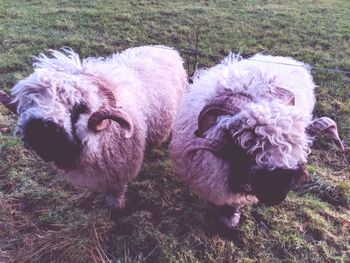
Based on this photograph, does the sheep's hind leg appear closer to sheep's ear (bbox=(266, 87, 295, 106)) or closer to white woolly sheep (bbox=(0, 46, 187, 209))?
white woolly sheep (bbox=(0, 46, 187, 209))

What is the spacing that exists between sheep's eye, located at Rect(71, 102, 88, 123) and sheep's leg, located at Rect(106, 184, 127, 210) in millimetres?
1277

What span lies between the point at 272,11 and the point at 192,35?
289cm

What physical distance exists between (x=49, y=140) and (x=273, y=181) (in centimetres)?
178

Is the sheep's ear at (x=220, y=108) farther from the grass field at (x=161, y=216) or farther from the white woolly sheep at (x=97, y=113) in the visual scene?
the grass field at (x=161, y=216)

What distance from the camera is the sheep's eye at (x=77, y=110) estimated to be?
10.6 ft

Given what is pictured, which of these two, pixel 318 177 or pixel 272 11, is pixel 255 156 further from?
pixel 272 11

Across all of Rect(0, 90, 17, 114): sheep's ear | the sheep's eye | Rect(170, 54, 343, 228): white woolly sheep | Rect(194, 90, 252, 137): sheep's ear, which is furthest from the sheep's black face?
Rect(0, 90, 17, 114): sheep's ear

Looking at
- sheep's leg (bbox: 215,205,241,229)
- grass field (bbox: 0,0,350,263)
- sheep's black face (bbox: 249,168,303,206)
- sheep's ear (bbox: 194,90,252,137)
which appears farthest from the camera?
sheep's leg (bbox: 215,205,241,229)

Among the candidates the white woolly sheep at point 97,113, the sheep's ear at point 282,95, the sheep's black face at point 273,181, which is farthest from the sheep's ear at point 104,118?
the sheep's ear at point 282,95

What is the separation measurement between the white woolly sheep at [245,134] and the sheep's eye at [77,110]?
96 centimetres

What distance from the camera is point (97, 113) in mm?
3189

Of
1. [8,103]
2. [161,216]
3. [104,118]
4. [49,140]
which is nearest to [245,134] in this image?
[104,118]

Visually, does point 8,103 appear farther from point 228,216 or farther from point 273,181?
point 228,216

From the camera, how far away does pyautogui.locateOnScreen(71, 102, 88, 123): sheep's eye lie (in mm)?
3235
